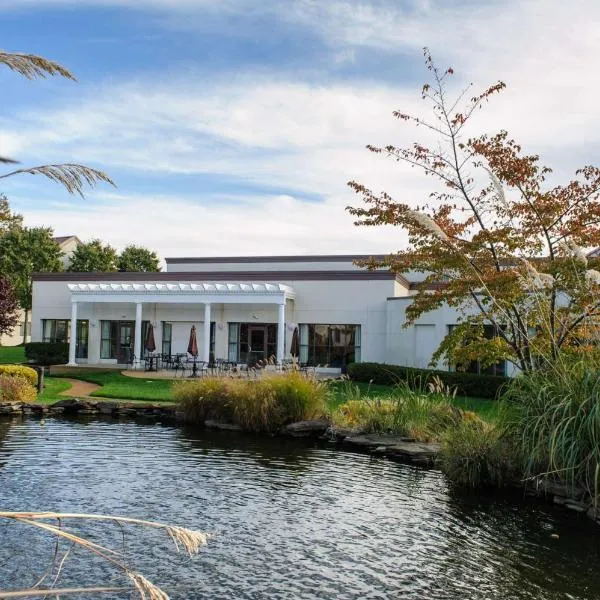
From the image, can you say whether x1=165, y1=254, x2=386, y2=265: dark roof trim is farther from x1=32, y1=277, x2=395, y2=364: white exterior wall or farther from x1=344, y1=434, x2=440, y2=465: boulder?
x1=344, y1=434, x2=440, y2=465: boulder

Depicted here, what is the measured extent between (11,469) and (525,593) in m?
7.69

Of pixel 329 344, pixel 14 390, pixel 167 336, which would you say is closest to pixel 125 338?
pixel 167 336

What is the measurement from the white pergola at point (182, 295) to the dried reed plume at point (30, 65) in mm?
23376

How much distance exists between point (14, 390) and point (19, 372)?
103cm

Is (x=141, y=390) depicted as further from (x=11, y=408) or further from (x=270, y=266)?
(x=270, y=266)

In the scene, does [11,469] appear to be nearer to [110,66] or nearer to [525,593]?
[110,66]

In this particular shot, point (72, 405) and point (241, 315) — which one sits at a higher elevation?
point (241, 315)

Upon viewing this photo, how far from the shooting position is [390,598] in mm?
5836

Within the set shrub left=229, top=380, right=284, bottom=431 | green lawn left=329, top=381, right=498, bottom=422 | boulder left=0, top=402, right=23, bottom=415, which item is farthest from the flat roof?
boulder left=0, top=402, right=23, bottom=415

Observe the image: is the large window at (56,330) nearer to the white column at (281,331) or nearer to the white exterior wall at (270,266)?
the white exterior wall at (270,266)

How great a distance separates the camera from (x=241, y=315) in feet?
103

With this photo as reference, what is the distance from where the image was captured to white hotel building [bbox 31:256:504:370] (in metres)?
29.3

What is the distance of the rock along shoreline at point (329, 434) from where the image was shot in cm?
914

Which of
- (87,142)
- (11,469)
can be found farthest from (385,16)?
(11,469)
